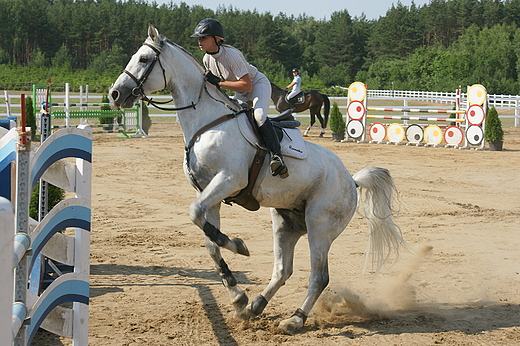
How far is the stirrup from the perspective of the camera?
13.4 feet

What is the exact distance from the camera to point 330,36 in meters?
87.2

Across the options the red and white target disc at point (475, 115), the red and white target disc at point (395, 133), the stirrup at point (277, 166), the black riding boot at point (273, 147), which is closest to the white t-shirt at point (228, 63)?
the black riding boot at point (273, 147)

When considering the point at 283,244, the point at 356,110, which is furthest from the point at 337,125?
the point at 283,244

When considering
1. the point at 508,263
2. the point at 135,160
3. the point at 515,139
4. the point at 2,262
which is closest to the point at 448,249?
the point at 508,263

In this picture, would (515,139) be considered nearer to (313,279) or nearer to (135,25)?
(313,279)

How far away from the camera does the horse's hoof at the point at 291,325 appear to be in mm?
4039

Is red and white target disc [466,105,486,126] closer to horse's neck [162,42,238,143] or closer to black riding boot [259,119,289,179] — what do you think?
black riding boot [259,119,289,179]

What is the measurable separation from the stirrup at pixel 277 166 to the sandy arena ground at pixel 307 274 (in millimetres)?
1156

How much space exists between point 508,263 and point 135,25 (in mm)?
76055

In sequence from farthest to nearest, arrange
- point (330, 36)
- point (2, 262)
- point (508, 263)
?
1. point (330, 36)
2. point (508, 263)
3. point (2, 262)

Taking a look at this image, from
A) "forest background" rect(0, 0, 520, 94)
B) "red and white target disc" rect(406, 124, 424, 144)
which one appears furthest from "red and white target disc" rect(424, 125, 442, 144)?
"forest background" rect(0, 0, 520, 94)

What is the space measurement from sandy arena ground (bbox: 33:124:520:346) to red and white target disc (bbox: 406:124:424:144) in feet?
22.8

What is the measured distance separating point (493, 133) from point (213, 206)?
13.6 metres

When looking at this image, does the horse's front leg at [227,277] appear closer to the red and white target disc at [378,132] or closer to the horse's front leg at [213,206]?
the horse's front leg at [213,206]
